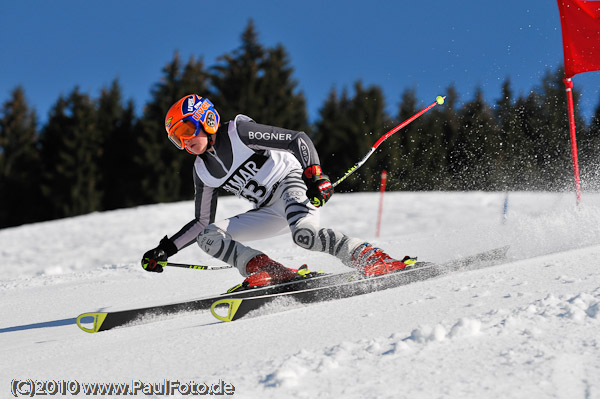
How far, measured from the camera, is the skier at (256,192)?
11.9ft

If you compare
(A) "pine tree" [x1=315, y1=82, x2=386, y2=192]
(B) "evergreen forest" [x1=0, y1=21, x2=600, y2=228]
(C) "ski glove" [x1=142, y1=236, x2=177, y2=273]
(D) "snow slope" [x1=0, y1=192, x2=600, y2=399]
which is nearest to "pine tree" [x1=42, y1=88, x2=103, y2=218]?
(B) "evergreen forest" [x1=0, y1=21, x2=600, y2=228]

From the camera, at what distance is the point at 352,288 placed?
3479 mm

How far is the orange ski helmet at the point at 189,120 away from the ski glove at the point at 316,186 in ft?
2.70

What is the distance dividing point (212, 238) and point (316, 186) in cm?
86

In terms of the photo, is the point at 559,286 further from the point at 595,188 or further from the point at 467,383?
the point at 595,188

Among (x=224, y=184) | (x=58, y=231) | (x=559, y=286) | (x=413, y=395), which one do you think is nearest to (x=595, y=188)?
(x=559, y=286)

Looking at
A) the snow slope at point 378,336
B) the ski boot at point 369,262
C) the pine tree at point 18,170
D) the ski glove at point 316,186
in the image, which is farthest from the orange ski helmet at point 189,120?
the pine tree at point 18,170

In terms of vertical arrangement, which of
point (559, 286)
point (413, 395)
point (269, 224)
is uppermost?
point (269, 224)

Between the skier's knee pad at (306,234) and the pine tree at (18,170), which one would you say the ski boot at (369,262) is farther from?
the pine tree at (18,170)

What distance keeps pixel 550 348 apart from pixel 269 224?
8.15ft

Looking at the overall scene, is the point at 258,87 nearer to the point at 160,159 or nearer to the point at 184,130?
the point at 160,159

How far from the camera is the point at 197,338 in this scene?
2.75 meters

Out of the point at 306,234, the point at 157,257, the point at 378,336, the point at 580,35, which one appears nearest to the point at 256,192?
the point at 306,234

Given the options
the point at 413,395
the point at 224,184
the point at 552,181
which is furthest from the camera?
the point at 552,181
